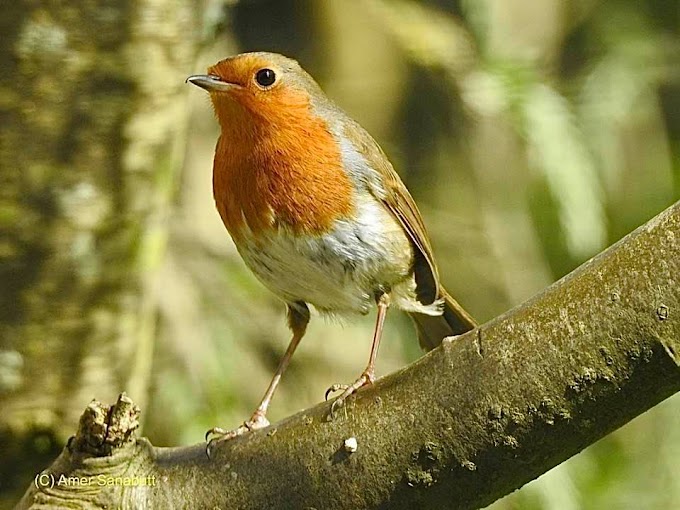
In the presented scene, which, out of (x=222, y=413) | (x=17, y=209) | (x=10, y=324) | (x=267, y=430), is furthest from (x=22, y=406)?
(x=267, y=430)

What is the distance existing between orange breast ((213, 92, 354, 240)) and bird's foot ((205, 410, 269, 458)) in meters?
0.50

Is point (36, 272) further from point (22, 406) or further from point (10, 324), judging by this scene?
point (22, 406)

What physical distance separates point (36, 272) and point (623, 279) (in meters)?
1.71

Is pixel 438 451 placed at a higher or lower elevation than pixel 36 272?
higher

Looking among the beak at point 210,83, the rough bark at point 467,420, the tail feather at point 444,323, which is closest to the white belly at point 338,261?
the tail feather at point 444,323

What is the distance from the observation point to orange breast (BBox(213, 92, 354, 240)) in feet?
9.55

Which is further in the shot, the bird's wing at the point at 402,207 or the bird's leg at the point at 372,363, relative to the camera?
the bird's wing at the point at 402,207

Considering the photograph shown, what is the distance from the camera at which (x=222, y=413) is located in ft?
12.5

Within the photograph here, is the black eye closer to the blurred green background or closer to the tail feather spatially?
the blurred green background

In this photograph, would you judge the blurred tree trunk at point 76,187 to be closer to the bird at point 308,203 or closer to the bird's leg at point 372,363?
the bird at point 308,203

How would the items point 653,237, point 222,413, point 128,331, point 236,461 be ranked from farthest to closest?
point 222,413
point 128,331
point 236,461
point 653,237

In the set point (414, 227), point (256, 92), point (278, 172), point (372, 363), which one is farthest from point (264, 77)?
point (372, 363)

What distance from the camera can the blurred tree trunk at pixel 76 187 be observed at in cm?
298

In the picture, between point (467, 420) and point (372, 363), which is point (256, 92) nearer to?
point (372, 363)
